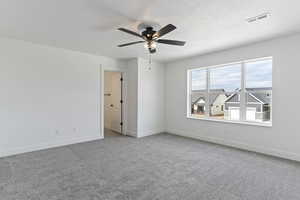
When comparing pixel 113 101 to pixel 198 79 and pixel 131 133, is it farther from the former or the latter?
pixel 198 79

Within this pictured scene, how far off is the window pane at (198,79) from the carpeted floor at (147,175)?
206 centimetres

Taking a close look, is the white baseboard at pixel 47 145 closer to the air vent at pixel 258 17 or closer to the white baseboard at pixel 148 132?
the white baseboard at pixel 148 132

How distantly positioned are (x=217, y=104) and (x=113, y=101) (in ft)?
11.9

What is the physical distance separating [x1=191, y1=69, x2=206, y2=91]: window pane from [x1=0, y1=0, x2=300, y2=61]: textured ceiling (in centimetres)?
140

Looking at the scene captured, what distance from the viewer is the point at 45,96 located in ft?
13.0

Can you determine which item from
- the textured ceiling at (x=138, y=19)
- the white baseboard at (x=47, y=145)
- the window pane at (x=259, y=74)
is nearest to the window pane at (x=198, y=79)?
the window pane at (x=259, y=74)

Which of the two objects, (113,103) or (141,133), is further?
(113,103)

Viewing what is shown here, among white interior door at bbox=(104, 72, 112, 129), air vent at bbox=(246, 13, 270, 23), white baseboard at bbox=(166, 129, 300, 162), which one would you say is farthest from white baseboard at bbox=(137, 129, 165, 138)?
air vent at bbox=(246, 13, 270, 23)

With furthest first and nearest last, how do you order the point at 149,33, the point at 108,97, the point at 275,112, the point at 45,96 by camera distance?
the point at 108,97 < the point at 45,96 < the point at 275,112 < the point at 149,33

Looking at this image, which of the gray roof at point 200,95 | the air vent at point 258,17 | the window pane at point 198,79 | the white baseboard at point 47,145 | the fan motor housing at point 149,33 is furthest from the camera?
the window pane at point 198,79

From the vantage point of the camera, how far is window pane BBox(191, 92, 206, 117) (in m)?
5.09

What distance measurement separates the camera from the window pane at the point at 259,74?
367cm

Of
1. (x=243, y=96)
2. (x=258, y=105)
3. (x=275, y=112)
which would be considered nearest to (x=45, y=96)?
(x=243, y=96)

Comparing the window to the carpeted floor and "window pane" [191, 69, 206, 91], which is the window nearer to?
"window pane" [191, 69, 206, 91]
